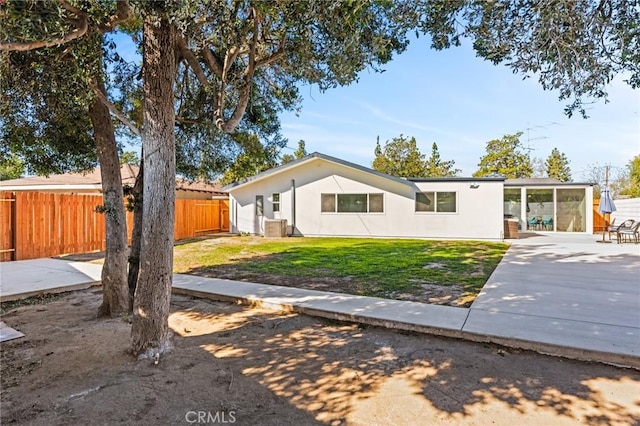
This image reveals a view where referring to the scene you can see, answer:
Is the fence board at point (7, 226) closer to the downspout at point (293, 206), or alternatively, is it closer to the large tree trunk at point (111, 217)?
the large tree trunk at point (111, 217)

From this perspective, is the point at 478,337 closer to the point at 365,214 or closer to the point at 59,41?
the point at 59,41

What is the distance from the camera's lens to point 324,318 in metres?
5.07

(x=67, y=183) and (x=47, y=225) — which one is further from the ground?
(x=67, y=183)

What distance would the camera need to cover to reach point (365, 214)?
16750mm

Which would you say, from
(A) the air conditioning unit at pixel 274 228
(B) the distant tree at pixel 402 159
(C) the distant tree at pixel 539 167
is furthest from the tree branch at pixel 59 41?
(C) the distant tree at pixel 539 167

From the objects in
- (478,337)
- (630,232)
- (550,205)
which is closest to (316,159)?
(550,205)

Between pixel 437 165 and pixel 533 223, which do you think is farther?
pixel 437 165

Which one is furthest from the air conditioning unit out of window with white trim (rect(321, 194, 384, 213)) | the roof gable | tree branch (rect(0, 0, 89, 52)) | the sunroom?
tree branch (rect(0, 0, 89, 52))

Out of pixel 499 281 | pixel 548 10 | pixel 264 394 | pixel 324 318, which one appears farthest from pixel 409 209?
pixel 264 394

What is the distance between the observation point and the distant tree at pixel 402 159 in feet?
95.6

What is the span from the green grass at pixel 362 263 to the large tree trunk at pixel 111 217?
2.97 meters

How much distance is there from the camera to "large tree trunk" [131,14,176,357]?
3.59 metres

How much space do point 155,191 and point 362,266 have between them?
6105 millimetres

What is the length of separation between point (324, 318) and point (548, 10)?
443 cm
